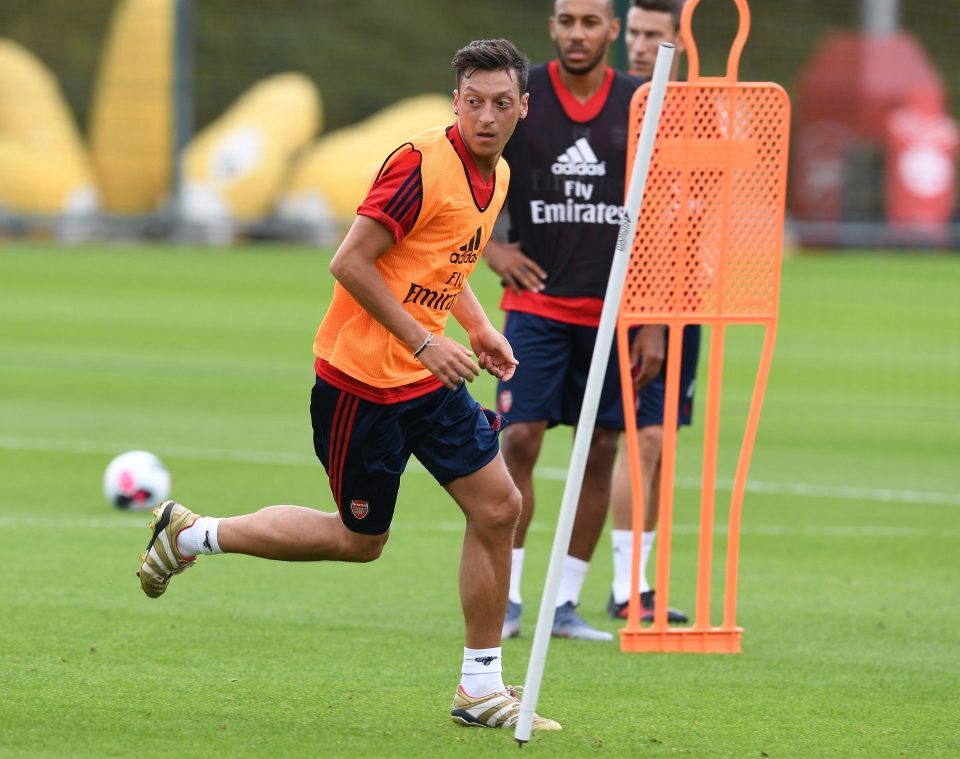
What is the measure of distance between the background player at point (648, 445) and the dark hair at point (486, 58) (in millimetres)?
2100

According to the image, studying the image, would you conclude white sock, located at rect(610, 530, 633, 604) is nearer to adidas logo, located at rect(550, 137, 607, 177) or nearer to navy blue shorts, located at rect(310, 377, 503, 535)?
adidas logo, located at rect(550, 137, 607, 177)

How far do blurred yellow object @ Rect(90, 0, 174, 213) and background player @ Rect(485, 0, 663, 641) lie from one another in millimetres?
26243

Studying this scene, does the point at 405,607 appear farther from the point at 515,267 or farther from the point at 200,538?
the point at 200,538

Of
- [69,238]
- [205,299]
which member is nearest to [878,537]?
[205,299]

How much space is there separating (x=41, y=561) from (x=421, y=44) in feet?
104

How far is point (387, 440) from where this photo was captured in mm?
5559

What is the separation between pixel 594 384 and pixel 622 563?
272 cm

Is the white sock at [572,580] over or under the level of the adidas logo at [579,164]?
under

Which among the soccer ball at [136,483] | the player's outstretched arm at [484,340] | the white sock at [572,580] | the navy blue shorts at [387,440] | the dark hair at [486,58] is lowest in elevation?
the soccer ball at [136,483]

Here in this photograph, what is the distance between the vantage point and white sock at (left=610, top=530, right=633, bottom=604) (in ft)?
25.1

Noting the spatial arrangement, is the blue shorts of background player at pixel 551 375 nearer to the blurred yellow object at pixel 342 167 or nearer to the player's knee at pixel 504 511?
the player's knee at pixel 504 511

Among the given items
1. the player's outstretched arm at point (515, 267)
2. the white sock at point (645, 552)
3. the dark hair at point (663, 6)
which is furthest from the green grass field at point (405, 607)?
the dark hair at point (663, 6)

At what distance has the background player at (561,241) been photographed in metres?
7.25

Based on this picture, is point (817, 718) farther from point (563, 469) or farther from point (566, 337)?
point (563, 469)
